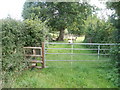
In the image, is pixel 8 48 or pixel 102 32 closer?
pixel 8 48

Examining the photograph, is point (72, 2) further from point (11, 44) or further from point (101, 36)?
point (11, 44)

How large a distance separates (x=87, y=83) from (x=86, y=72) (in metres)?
0.72

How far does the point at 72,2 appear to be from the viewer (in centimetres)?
1008

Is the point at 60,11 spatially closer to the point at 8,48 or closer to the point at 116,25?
the point at 116,25

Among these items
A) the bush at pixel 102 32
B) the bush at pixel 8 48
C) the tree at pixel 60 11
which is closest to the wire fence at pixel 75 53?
the bush at pixel 102 32

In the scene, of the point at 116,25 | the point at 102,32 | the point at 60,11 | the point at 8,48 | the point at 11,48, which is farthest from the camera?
the point at 60,11

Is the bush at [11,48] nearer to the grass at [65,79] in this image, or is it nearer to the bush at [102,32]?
the grass at [65,79]

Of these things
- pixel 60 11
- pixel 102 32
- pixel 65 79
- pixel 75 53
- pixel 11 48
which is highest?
pixel 60 11

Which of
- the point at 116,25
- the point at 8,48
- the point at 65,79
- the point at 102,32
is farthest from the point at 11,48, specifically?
the point at 102,32

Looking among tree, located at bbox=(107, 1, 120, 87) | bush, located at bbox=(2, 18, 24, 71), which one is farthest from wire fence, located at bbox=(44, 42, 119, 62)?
bush, located at bbox=(2, 18, 24, 71)

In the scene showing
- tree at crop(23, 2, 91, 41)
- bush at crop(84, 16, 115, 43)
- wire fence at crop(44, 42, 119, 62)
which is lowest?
wire fence at crop(44, 42, 119, 62)

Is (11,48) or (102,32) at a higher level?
(102,32)

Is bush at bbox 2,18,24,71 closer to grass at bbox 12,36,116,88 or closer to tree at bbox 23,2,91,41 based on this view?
grass at bbox 12,36,116,88

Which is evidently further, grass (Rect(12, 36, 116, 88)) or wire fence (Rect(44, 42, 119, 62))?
wire fence (Rect(44, 42, 119, 62))
